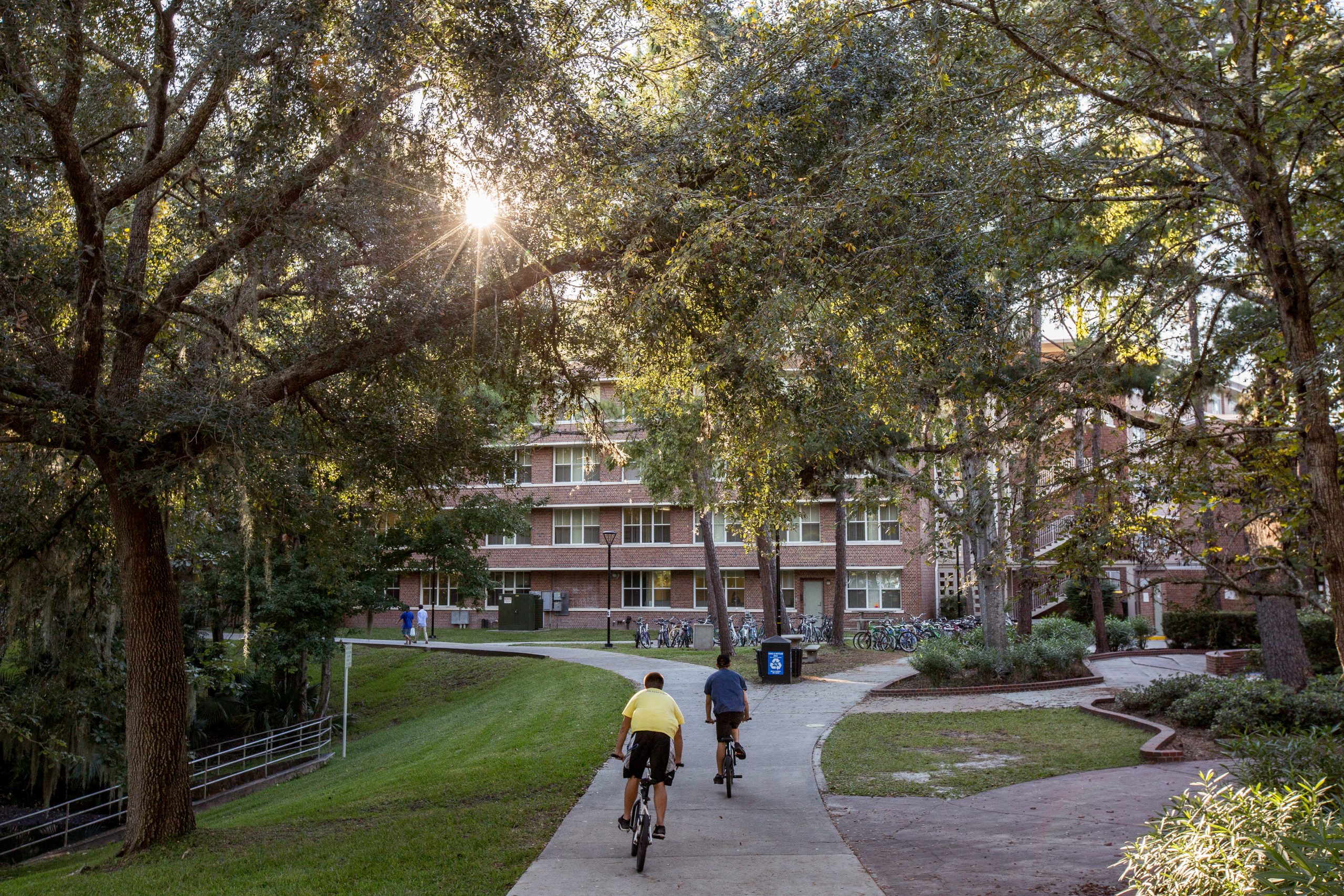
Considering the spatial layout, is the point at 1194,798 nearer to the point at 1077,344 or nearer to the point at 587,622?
the point at 1077,344

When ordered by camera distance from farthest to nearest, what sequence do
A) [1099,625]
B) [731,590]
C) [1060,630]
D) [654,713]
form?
1. [731,590]
2. [1060,630]
3. [1099,625]
4. [654,713]

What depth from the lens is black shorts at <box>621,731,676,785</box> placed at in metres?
8.30

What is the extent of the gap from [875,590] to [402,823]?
37.6 metres

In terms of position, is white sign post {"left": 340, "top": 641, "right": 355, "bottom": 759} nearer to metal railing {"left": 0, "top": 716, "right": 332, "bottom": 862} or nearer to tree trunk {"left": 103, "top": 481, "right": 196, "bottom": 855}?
metal railing {"left": 0, "top": 716, "right": 332, "bottom": 862}

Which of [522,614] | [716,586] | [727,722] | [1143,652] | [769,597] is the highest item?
[716,586]

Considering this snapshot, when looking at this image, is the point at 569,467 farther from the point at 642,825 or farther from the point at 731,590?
the point at 642,825

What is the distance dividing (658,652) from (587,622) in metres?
17.9

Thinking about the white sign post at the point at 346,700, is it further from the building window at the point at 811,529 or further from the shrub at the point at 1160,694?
the building window at the point at 811,529

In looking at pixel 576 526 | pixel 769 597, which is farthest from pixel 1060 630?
pixel 576 526

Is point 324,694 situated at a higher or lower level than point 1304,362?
lower

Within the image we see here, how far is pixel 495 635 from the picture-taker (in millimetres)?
45062

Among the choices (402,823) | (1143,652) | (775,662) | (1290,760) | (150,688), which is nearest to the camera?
(1290,760)

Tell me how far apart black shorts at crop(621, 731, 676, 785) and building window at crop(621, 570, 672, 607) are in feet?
134

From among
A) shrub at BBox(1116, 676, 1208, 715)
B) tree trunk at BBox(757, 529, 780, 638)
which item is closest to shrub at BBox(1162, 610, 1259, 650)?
tree trunk at BBox(757, 529, 780, 638)
